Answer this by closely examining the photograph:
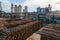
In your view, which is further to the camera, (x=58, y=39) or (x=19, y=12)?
(x=19, y=12)

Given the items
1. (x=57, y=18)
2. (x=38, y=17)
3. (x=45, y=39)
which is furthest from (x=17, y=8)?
(x=45, y=39)

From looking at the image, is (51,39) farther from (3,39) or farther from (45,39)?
(3,39)

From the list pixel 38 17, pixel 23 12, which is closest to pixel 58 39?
pixel 38 17

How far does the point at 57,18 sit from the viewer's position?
1891 centimetres

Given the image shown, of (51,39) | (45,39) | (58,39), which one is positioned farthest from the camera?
(45,39)

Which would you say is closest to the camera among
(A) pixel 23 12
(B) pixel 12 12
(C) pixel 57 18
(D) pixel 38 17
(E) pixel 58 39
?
(E) pixel 58 39

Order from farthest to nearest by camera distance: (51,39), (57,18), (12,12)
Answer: (12,12) < (57,18) < (51,39)

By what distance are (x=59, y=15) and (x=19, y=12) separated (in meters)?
11.7

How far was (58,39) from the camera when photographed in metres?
2.60

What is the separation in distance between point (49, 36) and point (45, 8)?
2383 centimetres

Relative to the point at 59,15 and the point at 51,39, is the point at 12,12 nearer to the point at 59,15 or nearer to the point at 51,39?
the point at 59,15

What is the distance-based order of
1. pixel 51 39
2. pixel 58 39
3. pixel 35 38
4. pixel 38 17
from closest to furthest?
pixel 58 39
pixel 51 39
pixel 35 38
pixel 38 17

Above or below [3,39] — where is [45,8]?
above

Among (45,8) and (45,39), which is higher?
(45,8)
